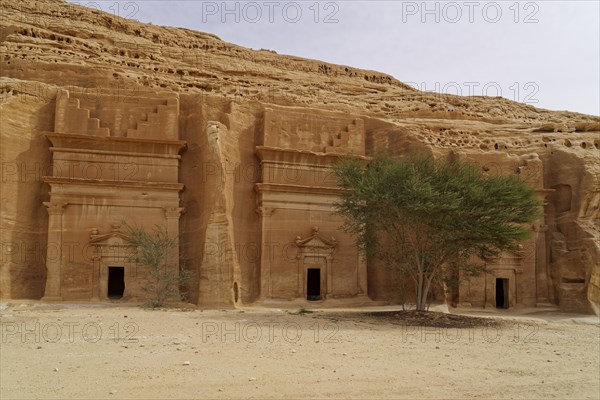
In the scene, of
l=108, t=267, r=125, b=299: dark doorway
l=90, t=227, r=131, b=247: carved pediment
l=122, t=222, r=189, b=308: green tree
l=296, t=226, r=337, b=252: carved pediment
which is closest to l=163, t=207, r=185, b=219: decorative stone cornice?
l=122, t=222, r=189, b=308: green tree

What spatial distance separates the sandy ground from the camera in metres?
7.99

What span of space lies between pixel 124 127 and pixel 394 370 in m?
16.5

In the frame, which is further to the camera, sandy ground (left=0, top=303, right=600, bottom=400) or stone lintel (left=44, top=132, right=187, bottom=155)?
stone lintel (left=44, top=132, right=187, bottom=155)

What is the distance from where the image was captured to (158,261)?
20281 millimetres

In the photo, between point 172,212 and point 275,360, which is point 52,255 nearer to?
point 172,212

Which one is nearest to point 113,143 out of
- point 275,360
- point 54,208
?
point 54,208

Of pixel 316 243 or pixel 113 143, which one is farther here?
pixel 316 243

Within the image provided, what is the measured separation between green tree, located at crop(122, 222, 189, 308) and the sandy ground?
4.33 metres

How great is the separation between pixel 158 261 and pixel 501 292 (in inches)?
585

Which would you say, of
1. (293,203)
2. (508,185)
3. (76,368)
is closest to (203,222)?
(293,203)

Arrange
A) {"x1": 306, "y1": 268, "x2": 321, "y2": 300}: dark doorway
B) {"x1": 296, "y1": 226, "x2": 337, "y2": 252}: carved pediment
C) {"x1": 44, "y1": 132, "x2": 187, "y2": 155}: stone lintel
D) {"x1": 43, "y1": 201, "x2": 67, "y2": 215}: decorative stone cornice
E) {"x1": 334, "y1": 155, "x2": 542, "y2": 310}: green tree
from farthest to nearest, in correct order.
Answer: {"x1": 306, "y1": 268, "x2": 321, "y2": 300}: dark doorway, {"x1": 296, "y1": 226, "x2": 337, "y2": 252}: carved pediment, {"x1": 44, "y1": 132, "x2": 187, "y2": 155}: stone lintel, {"x1": 43, "y1": 201, "x2": 67, "y2": 215}: decorative stone cornice, {"x1": 334, "y1": 155, "x2": 542, "y2": 310}: green tree

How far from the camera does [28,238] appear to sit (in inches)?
814

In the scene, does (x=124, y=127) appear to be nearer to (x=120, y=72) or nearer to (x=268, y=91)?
(x=120, y=72)

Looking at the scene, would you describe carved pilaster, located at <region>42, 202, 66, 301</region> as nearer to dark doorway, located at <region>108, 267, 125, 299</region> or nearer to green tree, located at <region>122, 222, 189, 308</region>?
green tree, located at <region>122, 222, 189, 308</region>
